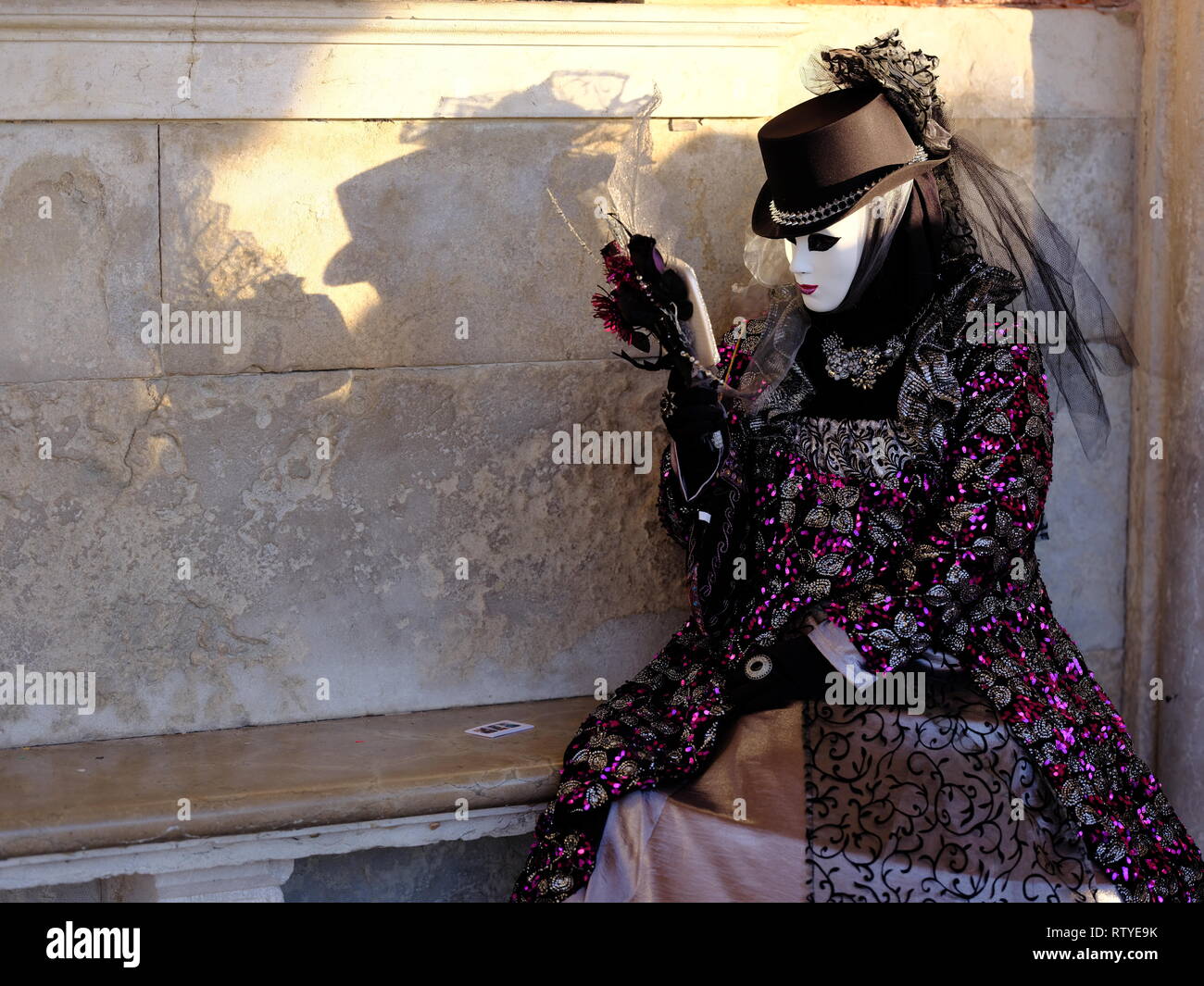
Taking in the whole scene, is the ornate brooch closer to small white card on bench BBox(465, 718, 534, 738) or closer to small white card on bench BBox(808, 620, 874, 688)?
small white card on bench BBox(808, 620, 874, 688)

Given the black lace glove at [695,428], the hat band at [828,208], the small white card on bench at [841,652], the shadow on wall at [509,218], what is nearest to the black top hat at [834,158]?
the hat band at [828,208]

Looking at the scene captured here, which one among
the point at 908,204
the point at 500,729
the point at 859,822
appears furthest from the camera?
the point at 500,729

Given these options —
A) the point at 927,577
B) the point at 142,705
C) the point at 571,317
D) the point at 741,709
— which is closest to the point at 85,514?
the point at 142,705

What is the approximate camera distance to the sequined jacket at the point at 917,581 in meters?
2.47

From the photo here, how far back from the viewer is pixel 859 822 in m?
2.35

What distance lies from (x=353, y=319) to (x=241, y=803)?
42.7 inches

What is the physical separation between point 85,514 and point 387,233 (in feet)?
2.96

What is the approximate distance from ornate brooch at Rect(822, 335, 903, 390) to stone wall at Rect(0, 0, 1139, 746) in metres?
0.55

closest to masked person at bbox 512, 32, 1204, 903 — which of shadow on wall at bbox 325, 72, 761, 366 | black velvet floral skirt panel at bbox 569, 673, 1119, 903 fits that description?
black velvet floral skirt panel at bbox 569, 673, 1119, 903

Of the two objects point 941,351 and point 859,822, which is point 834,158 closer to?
point 941,351

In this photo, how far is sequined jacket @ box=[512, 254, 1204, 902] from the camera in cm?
247

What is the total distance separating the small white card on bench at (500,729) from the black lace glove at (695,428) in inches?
27.5

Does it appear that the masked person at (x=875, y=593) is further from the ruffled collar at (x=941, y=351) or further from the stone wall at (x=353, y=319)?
the stone wall at (x=353, y=319)

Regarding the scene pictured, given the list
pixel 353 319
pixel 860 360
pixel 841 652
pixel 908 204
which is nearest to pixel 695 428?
pixel 860 360
